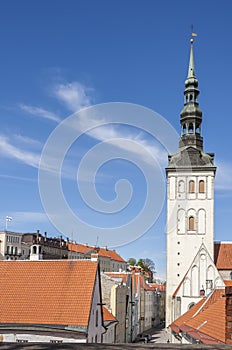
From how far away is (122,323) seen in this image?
4081 centimetres

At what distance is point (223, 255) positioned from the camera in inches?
2402

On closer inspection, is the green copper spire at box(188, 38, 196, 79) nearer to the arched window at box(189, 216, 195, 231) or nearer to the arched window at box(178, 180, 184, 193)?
the arched window at box(178, 180, 184, 193)

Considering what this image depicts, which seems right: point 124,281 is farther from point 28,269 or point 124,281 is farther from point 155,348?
point 155,348

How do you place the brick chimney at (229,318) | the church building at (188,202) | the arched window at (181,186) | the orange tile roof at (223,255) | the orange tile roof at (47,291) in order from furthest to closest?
the arched window at (181,186), the orange tile roof at (223,255), the church building at (188,202), the orange tile roof at (47,291), the brick chimney at (229,318)

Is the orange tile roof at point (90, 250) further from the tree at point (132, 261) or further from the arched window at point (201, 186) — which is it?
the arched window at point (201, 186)

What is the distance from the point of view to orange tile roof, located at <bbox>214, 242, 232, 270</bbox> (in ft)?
195

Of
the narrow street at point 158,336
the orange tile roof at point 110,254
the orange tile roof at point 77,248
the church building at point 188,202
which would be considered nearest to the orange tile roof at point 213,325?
the narrow street at point 158,336

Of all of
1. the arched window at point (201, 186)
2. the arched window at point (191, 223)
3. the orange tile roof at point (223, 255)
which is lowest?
the orange tile roof at point (223, 255)

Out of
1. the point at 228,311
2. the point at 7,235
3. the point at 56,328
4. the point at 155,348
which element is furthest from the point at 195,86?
the point at 155,348

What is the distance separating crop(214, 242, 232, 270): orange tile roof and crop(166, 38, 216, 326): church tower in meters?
2.41

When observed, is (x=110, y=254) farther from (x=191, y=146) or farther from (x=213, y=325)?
(x=213, y=325)

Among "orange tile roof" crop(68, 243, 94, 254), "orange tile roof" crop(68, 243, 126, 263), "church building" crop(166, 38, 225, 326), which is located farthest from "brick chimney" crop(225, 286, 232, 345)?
"orange tile roof" crop(68, 243, 94, 254)

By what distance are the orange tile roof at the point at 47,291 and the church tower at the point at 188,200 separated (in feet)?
115

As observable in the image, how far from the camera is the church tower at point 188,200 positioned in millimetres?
58812
